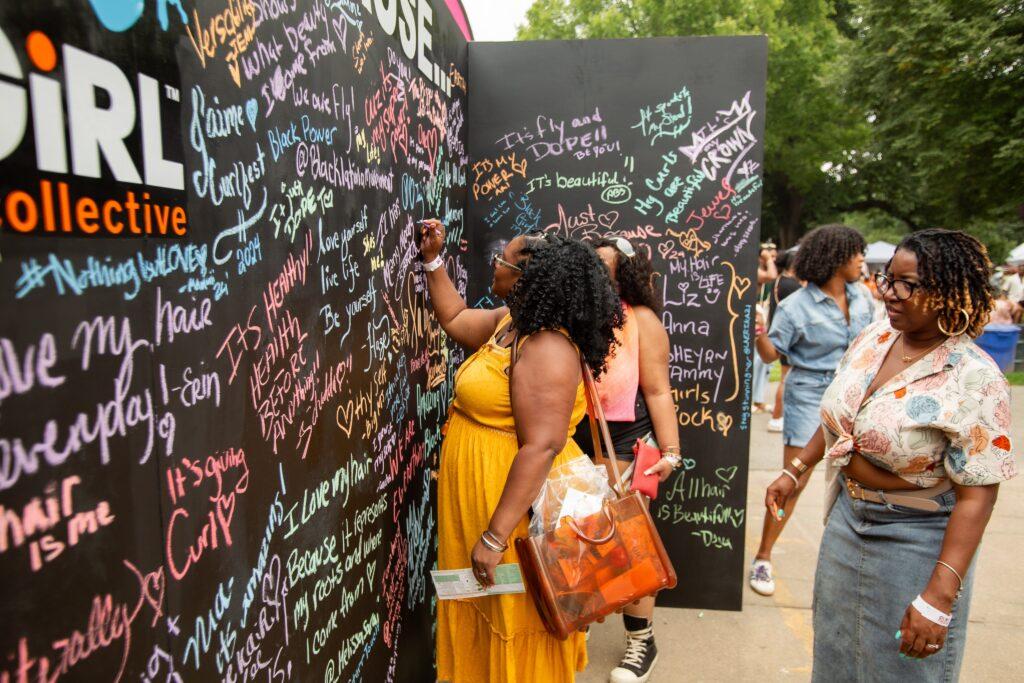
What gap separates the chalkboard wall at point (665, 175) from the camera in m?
3.71

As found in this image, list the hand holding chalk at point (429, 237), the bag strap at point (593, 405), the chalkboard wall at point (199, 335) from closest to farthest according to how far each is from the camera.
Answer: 1. the chalkboard wall at point (199, 335)
2. the bag strap at point (593, 405)
3. the hand holding chalk at point (429, 237)

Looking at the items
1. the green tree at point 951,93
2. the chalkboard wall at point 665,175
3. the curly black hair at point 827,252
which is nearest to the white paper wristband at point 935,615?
the chalkboard wall at point 665,175

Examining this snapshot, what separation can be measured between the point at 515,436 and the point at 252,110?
131cm

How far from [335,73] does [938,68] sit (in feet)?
57.1

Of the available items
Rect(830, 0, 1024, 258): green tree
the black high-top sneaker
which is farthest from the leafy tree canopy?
the black high-top sneaker

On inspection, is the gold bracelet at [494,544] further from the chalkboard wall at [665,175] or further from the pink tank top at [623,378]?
the chalkboard wall at [665,175]

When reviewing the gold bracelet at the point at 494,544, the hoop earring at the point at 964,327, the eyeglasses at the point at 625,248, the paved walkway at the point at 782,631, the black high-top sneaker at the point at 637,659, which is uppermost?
the eyeglasses at the point at 625,248

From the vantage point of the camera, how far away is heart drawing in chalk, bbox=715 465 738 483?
3963 mm

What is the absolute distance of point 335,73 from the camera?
204cm

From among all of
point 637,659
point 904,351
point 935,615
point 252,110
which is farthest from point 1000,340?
point 252,110

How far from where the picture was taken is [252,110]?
1597 mm

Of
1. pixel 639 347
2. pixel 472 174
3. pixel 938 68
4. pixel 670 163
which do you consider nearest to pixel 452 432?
pixel 639 347

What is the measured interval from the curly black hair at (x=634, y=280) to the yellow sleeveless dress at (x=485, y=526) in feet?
2.62

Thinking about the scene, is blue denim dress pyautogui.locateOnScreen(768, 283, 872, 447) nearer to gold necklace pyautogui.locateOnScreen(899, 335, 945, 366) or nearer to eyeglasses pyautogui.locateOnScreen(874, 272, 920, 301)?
gold necklace pyautogui.locateOnScreen(899, 335, 945, 366)
